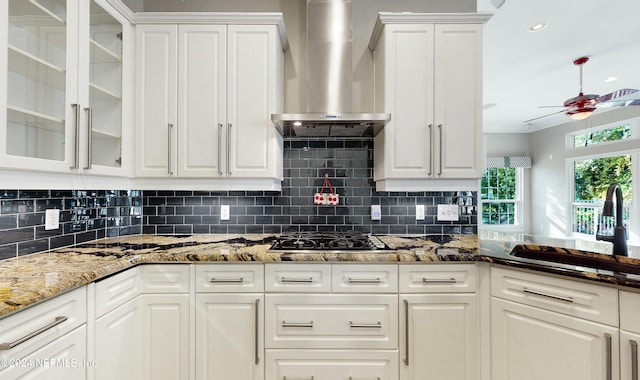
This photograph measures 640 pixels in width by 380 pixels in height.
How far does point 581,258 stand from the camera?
5.22 feet

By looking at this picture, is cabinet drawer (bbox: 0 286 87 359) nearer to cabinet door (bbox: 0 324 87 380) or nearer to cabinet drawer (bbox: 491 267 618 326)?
cabinet door (bbox: 0 324 87 380)

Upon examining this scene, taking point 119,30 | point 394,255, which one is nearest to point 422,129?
point 394,255

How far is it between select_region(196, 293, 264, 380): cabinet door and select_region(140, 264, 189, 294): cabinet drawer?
0.40 feet

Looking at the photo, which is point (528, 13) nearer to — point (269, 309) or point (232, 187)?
point (232, 187)

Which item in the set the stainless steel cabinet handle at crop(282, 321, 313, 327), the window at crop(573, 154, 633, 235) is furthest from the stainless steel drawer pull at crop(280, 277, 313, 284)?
the window at crop(573, 154, 633, 235)

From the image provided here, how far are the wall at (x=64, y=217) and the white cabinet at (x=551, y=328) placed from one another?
2467mm

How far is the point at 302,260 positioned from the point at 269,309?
33 centimetres

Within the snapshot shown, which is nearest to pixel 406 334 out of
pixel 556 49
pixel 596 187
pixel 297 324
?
pixel 297 324

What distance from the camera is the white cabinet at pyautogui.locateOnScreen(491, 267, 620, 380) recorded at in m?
1.21

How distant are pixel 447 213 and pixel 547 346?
1.07 meters

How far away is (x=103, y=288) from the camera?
1305 mm

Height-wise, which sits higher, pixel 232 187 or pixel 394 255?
pixel 232 187

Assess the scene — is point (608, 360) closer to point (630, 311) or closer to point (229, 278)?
point (630, 311)

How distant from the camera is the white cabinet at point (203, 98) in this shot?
1.94 metres
